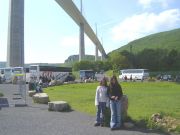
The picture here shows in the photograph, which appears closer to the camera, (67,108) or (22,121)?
(22,121)

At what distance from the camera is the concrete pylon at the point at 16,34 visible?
52.8 meters

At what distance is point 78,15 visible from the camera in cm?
9788

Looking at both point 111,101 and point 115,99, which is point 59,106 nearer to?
point 111,101

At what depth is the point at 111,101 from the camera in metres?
12.6

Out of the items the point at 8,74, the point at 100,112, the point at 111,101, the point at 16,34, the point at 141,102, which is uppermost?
the point at 16,34

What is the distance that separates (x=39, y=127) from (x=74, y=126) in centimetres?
114

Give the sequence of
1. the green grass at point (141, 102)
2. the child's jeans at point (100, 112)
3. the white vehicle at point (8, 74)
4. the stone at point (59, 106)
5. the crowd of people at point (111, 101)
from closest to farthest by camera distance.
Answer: the crowd of people at point (111, 101)
the child's jeans at point (100, 112)
the green grass at point (141, 102)
the stone at point (59, 106)
the white vehicle at point (8, 74)

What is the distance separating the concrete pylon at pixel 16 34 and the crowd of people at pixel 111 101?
41596mm

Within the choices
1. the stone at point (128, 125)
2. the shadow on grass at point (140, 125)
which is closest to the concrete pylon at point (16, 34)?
the shadow on grass at point (140, 125)

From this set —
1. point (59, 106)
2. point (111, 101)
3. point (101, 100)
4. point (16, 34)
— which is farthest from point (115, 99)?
point (16, 34)

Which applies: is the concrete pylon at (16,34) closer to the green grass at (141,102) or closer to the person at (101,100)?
the green grass at (141,102)

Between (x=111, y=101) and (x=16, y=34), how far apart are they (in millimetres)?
43177

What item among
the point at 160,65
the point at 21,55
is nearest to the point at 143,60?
the point at 160,65

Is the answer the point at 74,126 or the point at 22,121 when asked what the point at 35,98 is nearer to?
the point at 22,121
